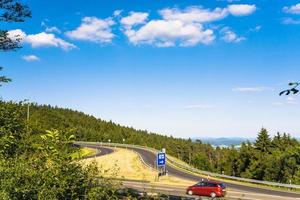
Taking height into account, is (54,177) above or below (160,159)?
below

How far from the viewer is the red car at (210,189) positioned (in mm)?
34375

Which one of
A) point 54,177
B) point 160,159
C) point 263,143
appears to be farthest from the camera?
point 263,143

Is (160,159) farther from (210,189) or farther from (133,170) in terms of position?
(133,170)

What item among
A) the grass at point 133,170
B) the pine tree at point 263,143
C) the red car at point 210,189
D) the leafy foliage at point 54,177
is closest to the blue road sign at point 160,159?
the grass at point 133,170

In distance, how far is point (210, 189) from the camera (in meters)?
34.9

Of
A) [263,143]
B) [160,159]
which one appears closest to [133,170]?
[160,159]

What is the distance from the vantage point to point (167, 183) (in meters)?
44.4

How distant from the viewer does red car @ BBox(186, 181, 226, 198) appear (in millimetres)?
34375

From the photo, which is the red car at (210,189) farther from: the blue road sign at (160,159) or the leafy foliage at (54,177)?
the leafy foliage at (54,177)

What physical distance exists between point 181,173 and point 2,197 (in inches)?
1750

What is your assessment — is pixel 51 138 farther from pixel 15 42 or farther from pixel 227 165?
pixel 227 165

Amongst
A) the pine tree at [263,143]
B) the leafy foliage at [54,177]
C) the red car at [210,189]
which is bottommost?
the red car at [210,189]

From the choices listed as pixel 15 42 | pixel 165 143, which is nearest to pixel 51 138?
pixel 15 42

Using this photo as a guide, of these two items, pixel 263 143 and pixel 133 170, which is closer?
pixel 133 170
